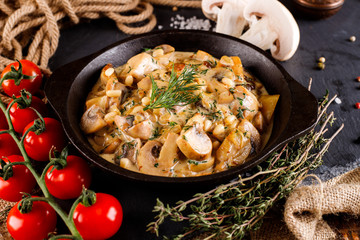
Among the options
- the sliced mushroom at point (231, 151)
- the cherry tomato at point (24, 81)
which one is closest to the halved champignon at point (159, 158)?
the sliced mushroom at point (231, 151)

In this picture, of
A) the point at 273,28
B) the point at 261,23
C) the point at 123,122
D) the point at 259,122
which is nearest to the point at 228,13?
the point at 261,23

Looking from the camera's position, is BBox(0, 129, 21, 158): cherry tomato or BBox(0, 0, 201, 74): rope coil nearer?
BBox(0, 129, 21, 158): cherry tomato

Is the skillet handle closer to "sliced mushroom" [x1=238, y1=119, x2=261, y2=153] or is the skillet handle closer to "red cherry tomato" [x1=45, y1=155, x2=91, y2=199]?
"sliced mushroom" [x1=238, y1=119, x2=261, y2=153]

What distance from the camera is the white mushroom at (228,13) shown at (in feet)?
15.8

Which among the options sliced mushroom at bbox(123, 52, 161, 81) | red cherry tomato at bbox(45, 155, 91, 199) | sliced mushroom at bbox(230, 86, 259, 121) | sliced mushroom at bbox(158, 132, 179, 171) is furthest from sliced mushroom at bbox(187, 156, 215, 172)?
sliced mushroom at bbox(123, 52, 161, 81)

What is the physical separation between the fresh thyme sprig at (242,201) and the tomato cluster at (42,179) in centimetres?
42

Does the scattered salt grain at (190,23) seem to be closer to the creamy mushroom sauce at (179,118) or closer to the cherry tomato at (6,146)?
the creamy mushroom sauce at (179,118)

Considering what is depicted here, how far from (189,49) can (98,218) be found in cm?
235

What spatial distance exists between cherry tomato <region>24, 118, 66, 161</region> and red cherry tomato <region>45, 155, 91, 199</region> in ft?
1.02

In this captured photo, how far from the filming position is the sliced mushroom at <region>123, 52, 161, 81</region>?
4035 mm

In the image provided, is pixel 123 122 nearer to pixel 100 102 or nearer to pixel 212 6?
pixel 100 102

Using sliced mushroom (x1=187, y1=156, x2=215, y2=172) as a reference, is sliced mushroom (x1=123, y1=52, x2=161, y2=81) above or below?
above

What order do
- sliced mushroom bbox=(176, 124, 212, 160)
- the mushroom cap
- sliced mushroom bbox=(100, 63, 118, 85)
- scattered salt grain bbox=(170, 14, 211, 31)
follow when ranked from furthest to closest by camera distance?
1. scattered salt grain bbox=(170, 14, 211, 31)
2. the mushroom cap
3. sliced mushroom bbox=(100, 63, 118, 85)
4. sliced mushroom bbox=(176, 124, 212, 160)

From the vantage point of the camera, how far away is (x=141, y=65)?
4047 mm
